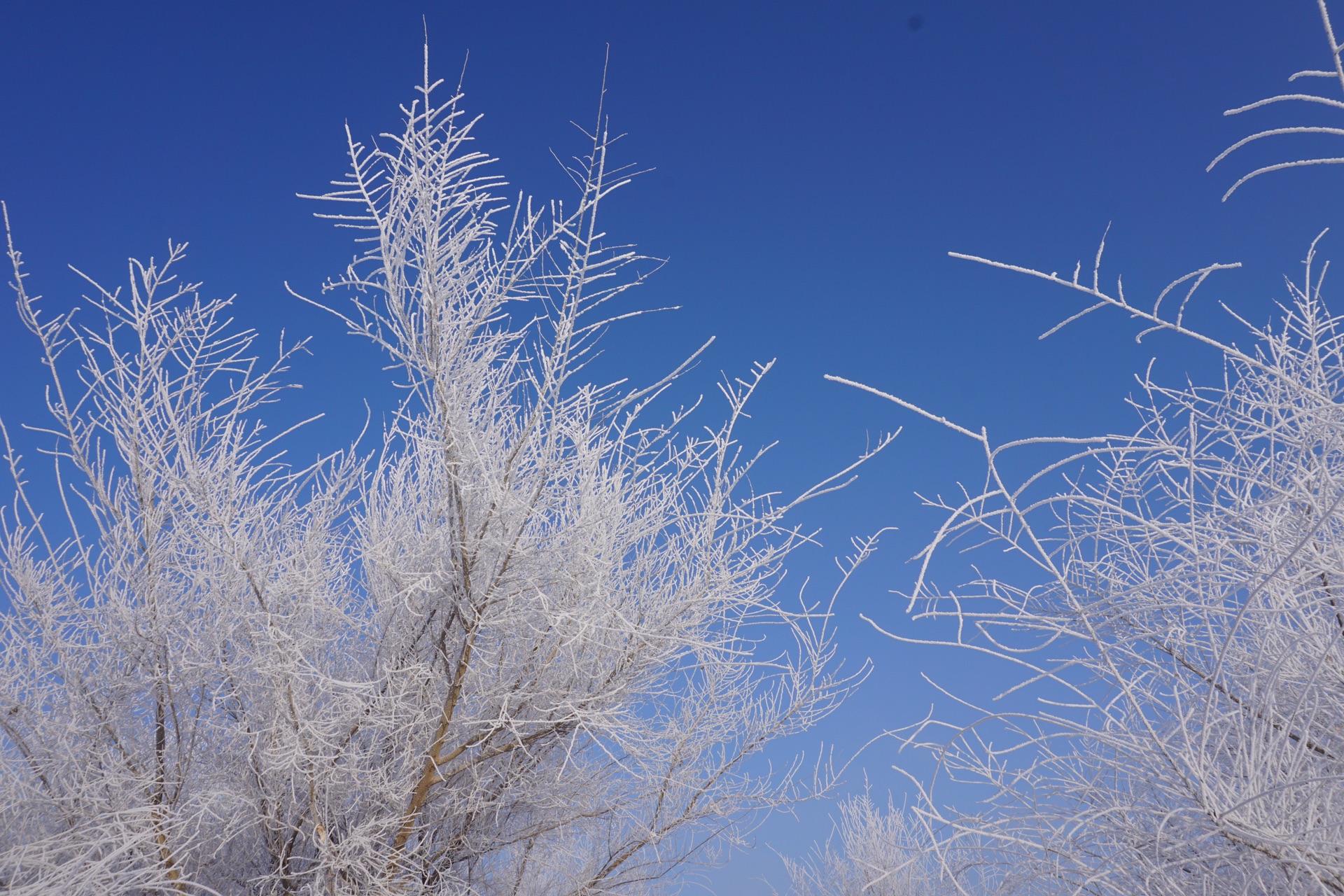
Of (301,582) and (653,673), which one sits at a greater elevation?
(301,582)

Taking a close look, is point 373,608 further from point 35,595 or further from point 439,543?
point 35,595

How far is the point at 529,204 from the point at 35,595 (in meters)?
4.05

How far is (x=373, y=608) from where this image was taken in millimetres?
6348

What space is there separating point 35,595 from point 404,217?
3506 millimetres

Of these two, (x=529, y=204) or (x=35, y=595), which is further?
(x=35, y=595)

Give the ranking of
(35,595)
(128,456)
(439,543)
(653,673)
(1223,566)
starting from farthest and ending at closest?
(653,673)
(439,543)
(35,595)
(128,456)
(1223,566)

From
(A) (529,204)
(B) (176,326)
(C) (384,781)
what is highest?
(B) (176,326)

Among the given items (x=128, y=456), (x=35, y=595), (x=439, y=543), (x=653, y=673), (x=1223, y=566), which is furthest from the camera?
(x=653, y=673)

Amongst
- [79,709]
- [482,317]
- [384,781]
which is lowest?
[384,781]

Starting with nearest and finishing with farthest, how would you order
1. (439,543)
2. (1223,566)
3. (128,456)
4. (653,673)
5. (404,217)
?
(1223,566) → (404,217) → (128,456) → (439,543) → (653,673)

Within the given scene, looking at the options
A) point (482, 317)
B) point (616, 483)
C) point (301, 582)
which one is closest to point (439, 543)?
point (301, 582)

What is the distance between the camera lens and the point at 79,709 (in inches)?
210

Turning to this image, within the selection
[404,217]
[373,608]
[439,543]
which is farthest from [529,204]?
Result: [373,608]

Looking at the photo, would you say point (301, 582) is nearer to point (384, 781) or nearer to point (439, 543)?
point (439, 543)
